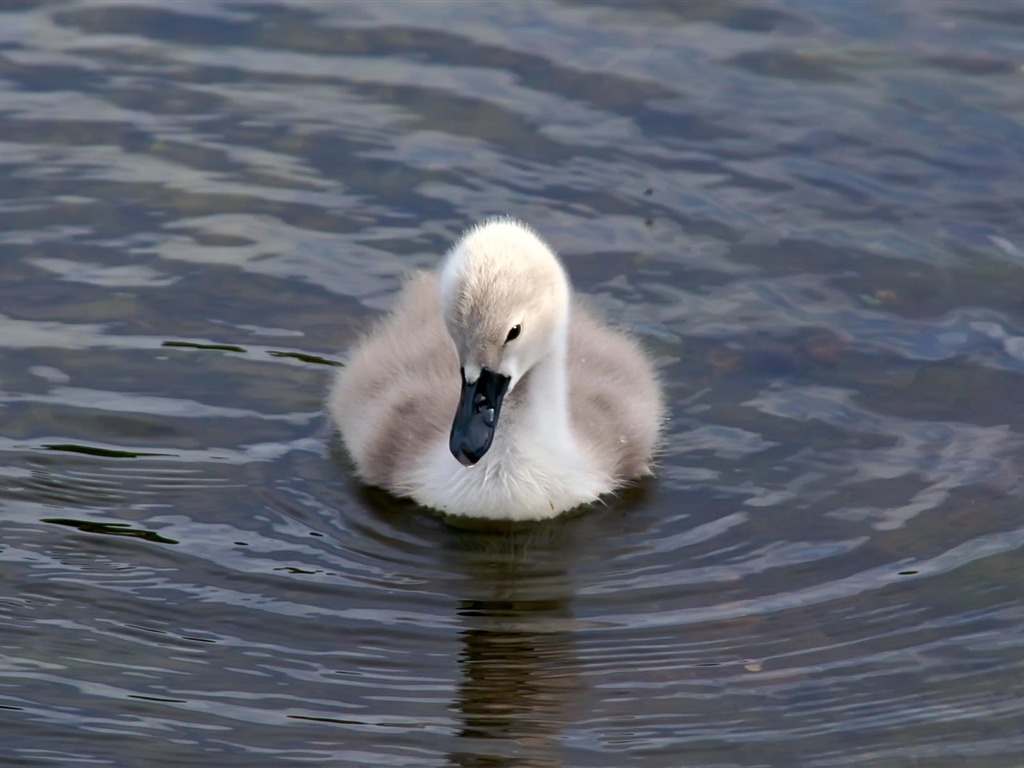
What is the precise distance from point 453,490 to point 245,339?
1.53 m

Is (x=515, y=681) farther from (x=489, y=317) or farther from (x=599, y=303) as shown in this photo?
(x=599, y=303)

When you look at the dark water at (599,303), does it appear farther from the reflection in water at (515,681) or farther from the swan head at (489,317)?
the swan head at (489,317)

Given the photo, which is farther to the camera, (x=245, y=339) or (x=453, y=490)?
(x=245, y=339)

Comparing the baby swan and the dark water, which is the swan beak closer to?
the baby swan

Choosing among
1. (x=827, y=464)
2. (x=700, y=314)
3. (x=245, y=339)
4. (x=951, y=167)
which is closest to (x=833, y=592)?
(x=827, y=464)

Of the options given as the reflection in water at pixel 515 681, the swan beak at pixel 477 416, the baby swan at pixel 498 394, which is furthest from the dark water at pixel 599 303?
the swan beak at pixel 477 416

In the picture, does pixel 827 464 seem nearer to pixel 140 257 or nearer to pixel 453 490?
pixel 453 490

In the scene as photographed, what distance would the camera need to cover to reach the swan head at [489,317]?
Answer: 19.8 ft

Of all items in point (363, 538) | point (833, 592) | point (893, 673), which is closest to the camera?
point (893, 673)

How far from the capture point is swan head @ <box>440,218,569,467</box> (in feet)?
19.8

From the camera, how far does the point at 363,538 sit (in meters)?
6.35

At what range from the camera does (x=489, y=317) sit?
19.7 ft

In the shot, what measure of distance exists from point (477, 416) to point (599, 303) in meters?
1.89

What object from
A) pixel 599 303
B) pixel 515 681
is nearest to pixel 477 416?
pixel 515 681
